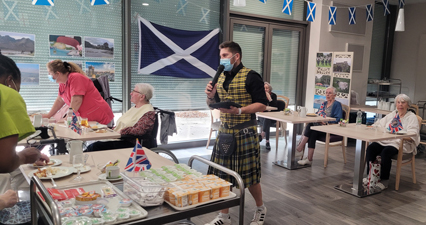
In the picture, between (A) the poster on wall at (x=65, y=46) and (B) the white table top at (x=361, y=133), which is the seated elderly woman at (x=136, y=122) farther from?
(B) the white table top at (x=361, y=133)

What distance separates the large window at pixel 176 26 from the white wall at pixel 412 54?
4.97 meters

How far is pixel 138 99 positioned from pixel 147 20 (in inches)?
83.9

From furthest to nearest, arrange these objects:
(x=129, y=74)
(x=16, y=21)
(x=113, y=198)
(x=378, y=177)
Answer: (x=129, y=74), (x=16, y=21), (x=378, y=177), (x=113, y=198)

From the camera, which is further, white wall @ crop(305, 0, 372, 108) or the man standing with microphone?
white wall @ crop(305, 0, 372, 108)

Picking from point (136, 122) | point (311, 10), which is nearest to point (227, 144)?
point (136, 122)

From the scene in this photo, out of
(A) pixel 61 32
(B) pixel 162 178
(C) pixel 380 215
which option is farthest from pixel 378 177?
(A) pixel 61 32

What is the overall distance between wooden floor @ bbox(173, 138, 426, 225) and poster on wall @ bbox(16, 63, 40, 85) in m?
2.47

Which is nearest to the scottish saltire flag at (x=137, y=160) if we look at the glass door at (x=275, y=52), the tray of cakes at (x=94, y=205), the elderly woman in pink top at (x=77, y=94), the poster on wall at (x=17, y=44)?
the tray of cakes at (x=94, y=205)

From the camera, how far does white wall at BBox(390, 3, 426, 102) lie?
317 inches

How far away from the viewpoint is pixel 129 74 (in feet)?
17.6

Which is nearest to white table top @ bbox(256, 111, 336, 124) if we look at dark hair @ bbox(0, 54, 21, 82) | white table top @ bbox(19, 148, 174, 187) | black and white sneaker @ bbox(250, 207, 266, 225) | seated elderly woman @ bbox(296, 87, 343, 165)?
seated elderly woman @ bbox(296, 87, 343, 165)

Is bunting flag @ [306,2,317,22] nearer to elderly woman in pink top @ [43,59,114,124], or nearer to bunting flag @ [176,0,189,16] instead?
bunting flag @ [176,0,189,16]

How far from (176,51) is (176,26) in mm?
408

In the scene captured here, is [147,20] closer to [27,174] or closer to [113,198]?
[27,174]
